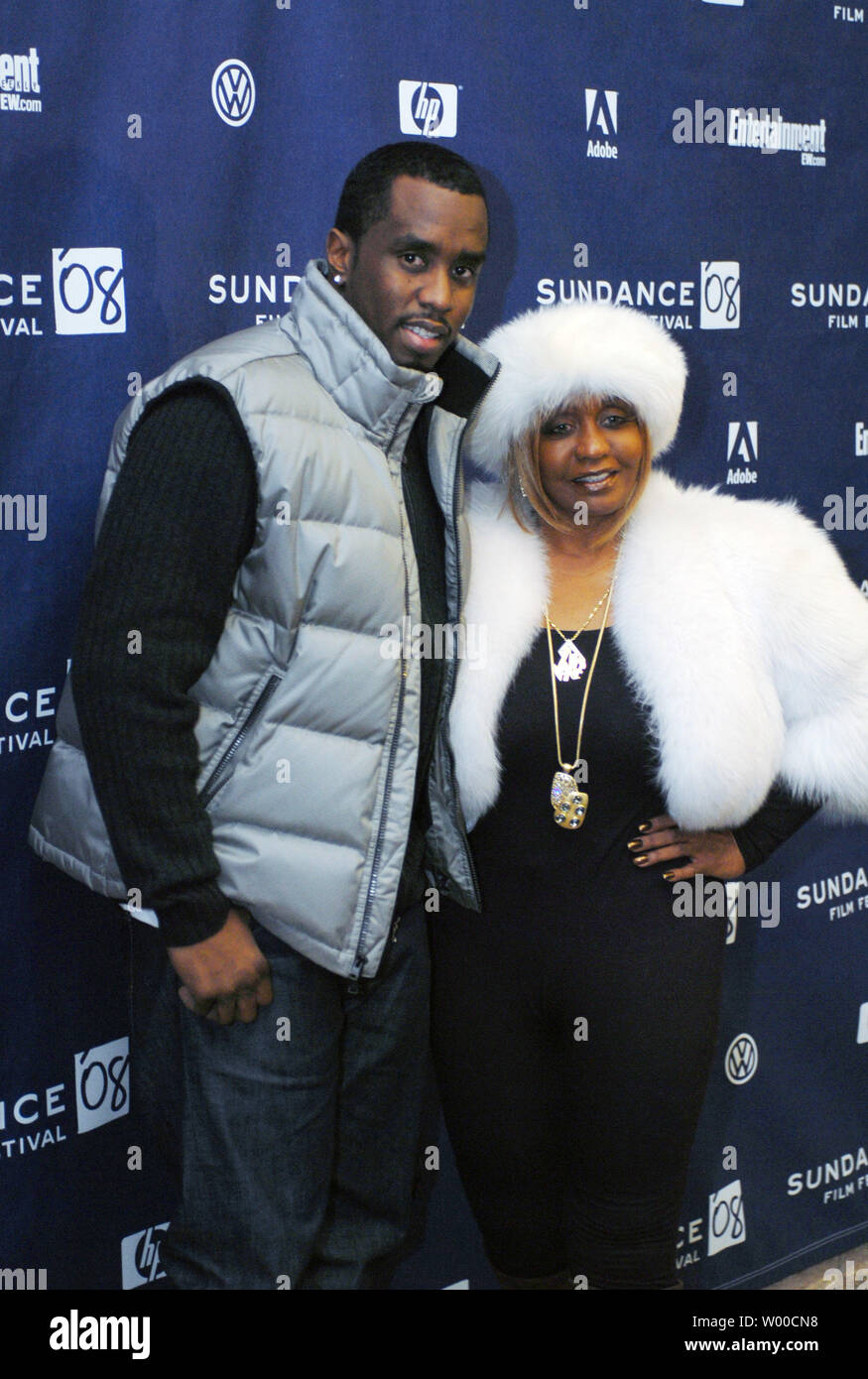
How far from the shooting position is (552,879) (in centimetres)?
176

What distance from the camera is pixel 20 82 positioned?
5.50ft

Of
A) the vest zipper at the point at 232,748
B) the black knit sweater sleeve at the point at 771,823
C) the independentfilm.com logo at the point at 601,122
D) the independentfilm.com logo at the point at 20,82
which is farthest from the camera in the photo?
the independentfilm.com logo at the point at 601,122

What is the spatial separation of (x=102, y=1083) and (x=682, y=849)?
3.20 feet

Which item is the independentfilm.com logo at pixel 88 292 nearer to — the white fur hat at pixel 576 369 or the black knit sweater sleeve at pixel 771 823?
the white fur hat at pixel 576 369

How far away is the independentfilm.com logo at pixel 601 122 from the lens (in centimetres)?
218

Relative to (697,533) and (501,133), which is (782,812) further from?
(501,133)

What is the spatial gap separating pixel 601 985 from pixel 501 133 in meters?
1.38

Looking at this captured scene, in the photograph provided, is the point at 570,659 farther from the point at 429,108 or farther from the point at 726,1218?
the point at 726,1218

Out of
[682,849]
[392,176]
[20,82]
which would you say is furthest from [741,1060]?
[20,82]

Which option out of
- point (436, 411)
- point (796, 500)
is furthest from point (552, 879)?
point (796, 500)

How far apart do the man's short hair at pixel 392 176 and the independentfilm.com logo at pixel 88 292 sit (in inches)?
16.1

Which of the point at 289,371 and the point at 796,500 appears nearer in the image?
the point at 289,371
